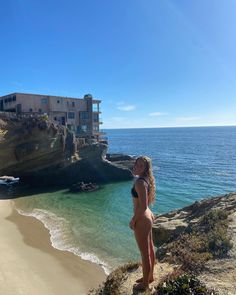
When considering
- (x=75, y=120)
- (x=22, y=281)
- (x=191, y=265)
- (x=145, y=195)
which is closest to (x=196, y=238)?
(x=191, y=265)

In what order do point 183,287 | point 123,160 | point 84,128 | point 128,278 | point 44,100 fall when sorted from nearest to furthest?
point 183,287 < point 128,278 < point 44,100 < point 123,160 < point 84,128

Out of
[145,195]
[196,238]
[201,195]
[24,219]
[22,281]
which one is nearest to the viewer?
[145,195]

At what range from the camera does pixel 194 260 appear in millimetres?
8430

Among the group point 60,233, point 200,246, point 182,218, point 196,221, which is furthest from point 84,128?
point 200,246

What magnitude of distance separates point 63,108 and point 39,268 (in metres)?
45.1

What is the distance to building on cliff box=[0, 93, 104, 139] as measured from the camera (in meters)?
54.4

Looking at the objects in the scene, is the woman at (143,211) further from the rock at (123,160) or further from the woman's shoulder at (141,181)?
the rock at (123,160)

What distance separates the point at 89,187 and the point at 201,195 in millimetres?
15070

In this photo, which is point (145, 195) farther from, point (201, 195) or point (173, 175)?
point (173, 175)

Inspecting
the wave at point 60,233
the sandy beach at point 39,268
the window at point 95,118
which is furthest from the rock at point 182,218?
the window at point 95,118

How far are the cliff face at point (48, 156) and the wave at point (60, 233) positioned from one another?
953 cm

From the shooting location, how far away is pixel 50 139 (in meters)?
41.5

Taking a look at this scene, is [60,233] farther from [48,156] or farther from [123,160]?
[123,160]

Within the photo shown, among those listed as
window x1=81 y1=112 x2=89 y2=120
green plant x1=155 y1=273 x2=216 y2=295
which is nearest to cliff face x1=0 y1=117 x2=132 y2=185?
window x1=81 y1=112 x2=89 y2=120
